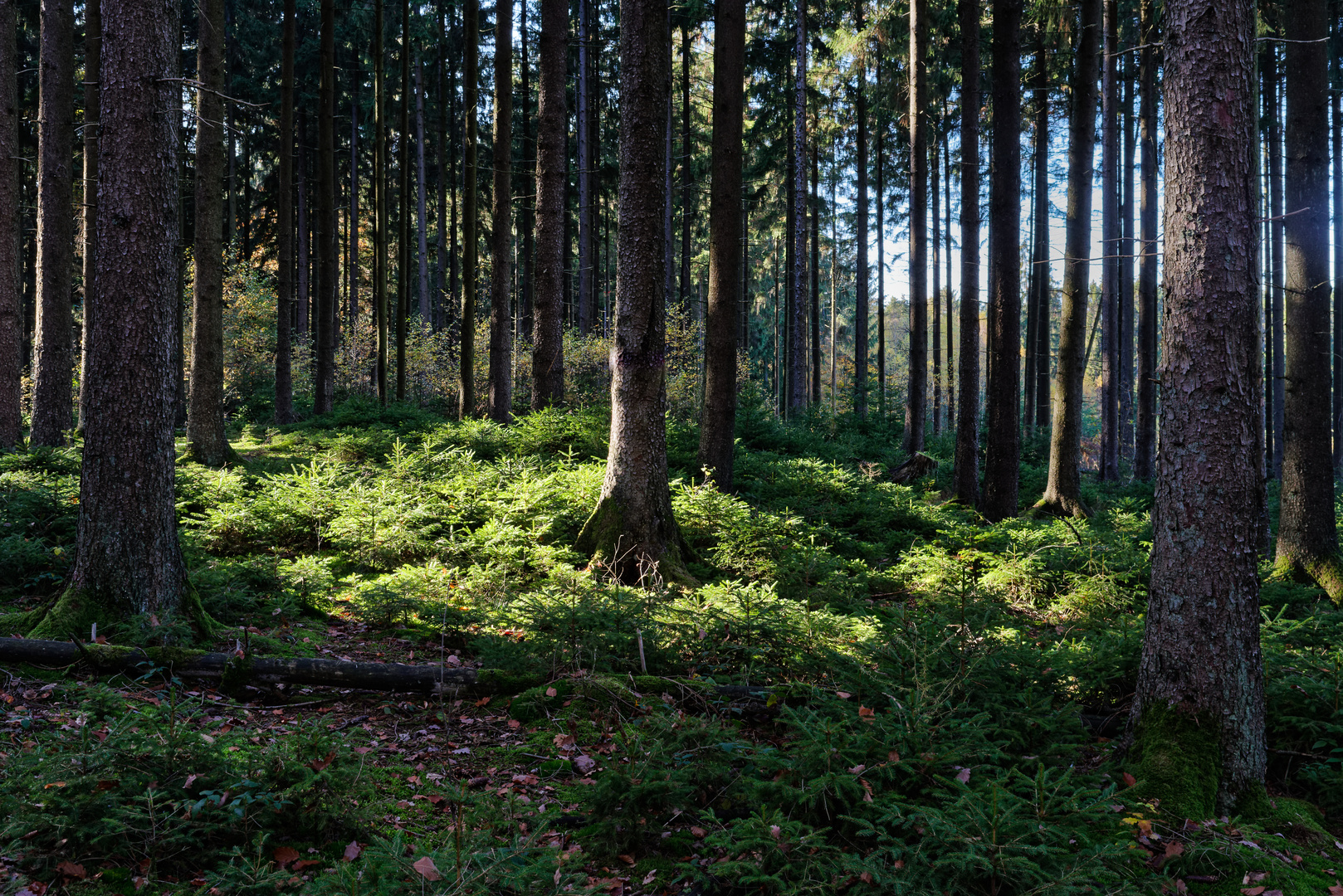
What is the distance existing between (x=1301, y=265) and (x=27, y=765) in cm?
1099

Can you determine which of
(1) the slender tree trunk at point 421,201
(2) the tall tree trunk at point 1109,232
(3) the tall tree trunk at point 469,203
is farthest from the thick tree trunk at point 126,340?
(1) the slender tree trunk at point 421,201

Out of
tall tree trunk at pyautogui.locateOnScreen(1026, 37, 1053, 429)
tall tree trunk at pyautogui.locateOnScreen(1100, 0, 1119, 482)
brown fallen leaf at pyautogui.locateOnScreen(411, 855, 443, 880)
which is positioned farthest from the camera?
tall tree trunk at pyautogui.locateOnScreen(1026, 37, 1053, 429)

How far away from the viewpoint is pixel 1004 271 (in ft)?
36.3

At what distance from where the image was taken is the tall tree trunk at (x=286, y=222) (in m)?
14.7

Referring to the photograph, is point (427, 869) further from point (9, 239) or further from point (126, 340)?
point (9, 239)

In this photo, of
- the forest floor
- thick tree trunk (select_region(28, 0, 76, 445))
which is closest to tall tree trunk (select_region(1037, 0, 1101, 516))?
the forest floor

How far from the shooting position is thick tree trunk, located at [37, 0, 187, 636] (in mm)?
5105

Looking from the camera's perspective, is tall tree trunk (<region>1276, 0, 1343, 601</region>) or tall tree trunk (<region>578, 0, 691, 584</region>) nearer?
tall tree trunk (<region>578, 0, 691, 584</region>)

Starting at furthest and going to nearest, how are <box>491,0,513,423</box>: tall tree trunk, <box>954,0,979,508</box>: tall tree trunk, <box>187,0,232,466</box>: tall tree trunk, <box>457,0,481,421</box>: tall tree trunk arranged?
<box>457,0,481,421</box>: tall tree trunk, <box>491,0,513,423</box>: tall tree trunk, <box>954,0,979,508</box>: tall tree trunk, <box>187,0,232,466</box>: tall tree trunk

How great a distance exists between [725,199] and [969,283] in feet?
16.2

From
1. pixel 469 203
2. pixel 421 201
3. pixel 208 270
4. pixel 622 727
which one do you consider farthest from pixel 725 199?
pixel 421 201

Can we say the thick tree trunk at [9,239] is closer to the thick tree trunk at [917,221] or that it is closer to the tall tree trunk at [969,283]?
the tall tree trunk at [969,283]

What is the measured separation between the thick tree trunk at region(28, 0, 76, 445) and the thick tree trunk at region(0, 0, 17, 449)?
0.90 ft

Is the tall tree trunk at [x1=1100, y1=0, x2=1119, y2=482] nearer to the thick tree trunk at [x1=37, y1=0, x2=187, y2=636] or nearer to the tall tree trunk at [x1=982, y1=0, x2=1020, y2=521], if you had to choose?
the tall tree trunk at [x1=982, y1=0, x2=1020, y2=521]
